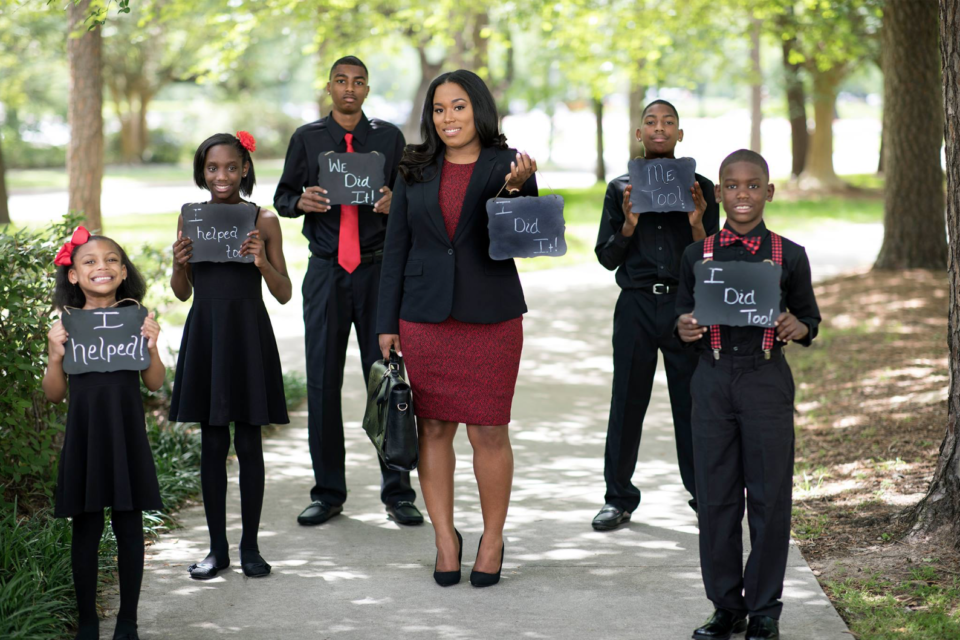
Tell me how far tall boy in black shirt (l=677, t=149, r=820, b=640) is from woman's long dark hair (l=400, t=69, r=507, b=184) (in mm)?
1161

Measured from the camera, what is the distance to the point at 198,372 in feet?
16.8

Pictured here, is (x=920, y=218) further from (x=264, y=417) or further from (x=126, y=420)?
(x=126, y=420)

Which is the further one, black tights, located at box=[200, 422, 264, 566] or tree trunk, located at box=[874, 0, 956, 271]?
tree trunk, located at box=[874, 0, 956, 271]

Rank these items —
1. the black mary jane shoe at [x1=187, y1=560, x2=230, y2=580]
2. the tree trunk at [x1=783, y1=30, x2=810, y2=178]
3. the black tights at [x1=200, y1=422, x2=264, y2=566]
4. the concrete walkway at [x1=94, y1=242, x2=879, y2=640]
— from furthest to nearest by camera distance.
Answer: the tree trunk at [x1=783, y1=30, x2=810, y2=178]
the black tights at [x1=200, y1=422, x2=264, y2=566]
the black mary jane shoe at [x1=187, y1=560, x2=230, y2=580]
the concrete walkway at [x1=94, y1=242, x2=879, y2=640]

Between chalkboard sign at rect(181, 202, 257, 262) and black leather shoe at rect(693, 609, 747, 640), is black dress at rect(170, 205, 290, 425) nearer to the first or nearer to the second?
chalkboard sign at rect(181, 202, 257, 262)

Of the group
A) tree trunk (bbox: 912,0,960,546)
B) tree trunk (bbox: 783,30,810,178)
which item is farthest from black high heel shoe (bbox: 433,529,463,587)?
tree trunk (bbox: 783,30,810,178)

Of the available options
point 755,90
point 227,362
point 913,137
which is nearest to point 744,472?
point 227,362

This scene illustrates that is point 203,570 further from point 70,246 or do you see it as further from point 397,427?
point 70,246

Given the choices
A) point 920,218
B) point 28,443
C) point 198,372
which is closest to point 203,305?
point 198,372

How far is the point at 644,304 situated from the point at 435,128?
1.50 meters

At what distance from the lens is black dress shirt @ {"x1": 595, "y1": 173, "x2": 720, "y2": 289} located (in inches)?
218

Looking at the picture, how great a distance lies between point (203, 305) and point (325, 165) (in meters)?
1.15

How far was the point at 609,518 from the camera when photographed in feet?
18.8

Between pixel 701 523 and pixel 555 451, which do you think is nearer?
pixel 701 523
